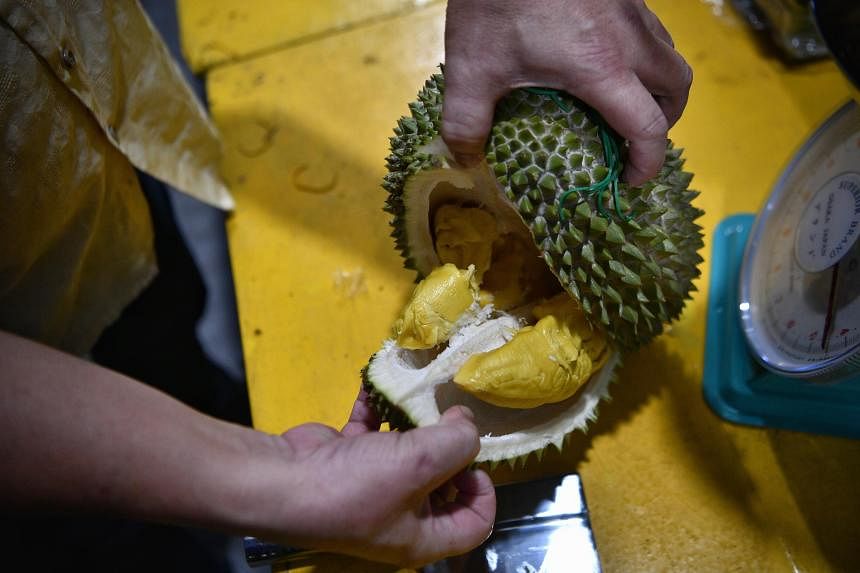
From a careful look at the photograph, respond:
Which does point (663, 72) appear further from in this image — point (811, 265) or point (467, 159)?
point (811, 265)

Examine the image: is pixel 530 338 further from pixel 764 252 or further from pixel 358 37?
pixel 358 37

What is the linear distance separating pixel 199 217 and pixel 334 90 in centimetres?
83

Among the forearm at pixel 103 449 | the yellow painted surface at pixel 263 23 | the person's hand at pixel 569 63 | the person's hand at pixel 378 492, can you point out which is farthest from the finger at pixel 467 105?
the yellow painted surface at pixel 263 23

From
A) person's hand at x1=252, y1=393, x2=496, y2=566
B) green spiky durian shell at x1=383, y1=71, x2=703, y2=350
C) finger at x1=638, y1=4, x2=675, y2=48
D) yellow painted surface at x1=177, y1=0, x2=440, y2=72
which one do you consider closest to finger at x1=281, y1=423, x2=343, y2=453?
person's hand at x1=252, y1=393, x2=496, y2=566

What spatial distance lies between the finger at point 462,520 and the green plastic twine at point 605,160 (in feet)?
1.36

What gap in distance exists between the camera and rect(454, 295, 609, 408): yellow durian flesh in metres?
1.01

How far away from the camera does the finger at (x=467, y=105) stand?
0.90 metres

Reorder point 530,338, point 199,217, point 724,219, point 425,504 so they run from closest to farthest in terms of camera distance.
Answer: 1. point 425,504
2. point 530,338
3. point 724,219
4. point 199,217

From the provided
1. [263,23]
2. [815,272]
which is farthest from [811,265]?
[263,23]

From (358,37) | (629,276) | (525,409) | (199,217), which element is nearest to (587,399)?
(525,409)

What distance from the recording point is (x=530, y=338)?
41.0 inches

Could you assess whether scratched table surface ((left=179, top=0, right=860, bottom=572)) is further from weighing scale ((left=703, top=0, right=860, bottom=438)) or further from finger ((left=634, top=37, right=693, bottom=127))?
finger ((left=634, top=37, right=693, bottom=127))

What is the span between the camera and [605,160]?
3.13 feet

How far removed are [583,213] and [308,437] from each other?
49cm
